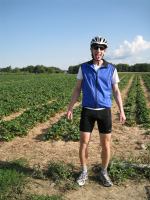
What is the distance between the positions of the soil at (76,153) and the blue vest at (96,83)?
1.47 meters

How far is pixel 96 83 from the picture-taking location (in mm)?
5875

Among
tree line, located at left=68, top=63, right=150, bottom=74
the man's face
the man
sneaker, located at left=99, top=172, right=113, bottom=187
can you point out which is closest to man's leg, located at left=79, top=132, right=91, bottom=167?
the man

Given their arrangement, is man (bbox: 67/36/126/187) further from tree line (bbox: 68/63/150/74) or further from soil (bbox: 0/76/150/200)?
tree line (bbox: 68/63/150/74)

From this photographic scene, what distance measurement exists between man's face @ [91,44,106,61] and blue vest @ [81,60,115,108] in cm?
13

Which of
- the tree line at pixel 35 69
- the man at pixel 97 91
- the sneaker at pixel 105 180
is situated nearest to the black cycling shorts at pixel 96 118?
the man at pixel 97 91

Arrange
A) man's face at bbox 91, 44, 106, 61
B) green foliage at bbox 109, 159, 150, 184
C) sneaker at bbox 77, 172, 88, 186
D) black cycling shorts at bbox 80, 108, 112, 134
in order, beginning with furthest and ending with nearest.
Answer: green foliage at bbox 109, 159, 150, 184 < sneaker at bbox 77, 172, 88, 186 < black cycling shorts at bbox 80, 108, 112, 134 < man's face at bbox 91, 44, 106, 61

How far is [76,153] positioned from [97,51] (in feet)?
9.38

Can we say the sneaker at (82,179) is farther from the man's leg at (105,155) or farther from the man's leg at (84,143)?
the man's leg at (105,155)

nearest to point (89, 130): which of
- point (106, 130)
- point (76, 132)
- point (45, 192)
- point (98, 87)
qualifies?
point (106, 130)

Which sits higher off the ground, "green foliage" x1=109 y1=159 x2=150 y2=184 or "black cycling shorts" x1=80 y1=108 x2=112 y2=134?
"black cycling shorts" x1=80 y1=108 x2=112 y2=134

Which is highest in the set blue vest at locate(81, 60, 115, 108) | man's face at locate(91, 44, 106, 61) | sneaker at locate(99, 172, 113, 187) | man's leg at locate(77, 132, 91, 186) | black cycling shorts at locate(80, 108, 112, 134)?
man's face at locate(91, 44, 106, 61)

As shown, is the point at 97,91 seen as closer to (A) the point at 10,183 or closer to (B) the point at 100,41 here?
Answer: (B) the point at 100,41

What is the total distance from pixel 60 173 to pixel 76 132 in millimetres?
3143

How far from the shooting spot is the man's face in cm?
578
